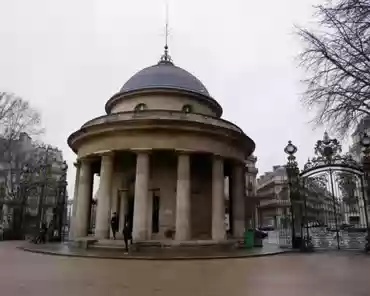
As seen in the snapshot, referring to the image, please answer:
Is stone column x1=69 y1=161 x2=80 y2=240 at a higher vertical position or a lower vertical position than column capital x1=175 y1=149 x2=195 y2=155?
lower

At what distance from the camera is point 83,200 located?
2202cm

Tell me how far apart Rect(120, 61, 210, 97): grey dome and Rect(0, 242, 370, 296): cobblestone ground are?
15270 millimetres

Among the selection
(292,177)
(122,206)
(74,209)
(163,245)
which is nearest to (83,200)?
(74,209)

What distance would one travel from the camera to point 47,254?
16203 mm

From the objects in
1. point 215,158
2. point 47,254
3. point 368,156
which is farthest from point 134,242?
point 368,156

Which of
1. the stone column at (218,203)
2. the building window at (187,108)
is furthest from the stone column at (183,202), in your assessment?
the building window at (187,108)

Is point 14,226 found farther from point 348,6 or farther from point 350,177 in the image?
point 348,6

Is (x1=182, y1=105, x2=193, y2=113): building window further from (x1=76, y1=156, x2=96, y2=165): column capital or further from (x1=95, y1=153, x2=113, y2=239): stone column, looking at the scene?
(x1=76, y1=156, x2=96, y2=165): column capital

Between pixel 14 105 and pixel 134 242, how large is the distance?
22997 millimetres

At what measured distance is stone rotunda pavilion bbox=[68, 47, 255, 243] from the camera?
19375 millimetres

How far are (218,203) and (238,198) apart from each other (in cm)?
349

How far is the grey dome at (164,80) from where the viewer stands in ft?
81.4

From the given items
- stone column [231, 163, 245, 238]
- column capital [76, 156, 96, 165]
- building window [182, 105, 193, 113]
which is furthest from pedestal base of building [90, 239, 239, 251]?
building window [182, 105, 193, 113]

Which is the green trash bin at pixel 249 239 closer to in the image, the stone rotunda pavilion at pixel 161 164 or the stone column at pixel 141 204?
the stone rotunda pavilion at pixel 161 164
